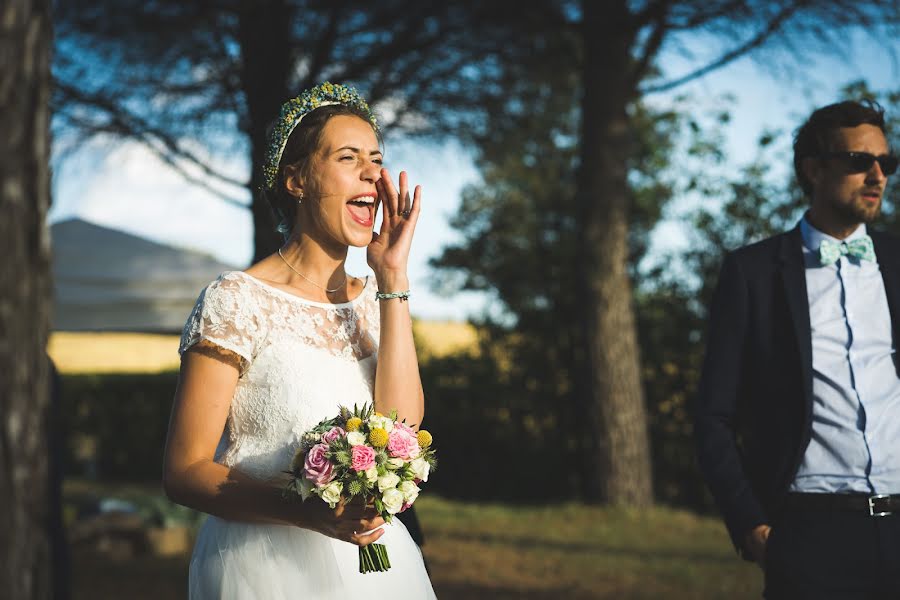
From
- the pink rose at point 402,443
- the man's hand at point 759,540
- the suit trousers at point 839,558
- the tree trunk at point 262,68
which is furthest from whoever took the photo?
the tree trunk at point 262,68

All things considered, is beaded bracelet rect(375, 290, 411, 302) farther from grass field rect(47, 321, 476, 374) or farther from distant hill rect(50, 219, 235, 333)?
grass field rect(47, 321, 476, 374)

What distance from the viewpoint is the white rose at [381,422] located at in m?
2.32

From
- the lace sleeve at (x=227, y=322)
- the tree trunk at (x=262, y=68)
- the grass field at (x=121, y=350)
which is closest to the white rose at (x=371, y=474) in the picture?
the lace sleeve at (x=227, y=322)

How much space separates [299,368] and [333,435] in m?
0.31

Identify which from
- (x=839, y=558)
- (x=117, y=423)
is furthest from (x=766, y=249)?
(x=117, y=423)

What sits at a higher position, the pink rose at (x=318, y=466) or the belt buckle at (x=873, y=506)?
the pink rose at (x=318, y=466)

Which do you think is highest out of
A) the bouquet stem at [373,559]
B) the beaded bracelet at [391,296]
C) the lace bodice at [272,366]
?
the beaded bracelet at [391,296]

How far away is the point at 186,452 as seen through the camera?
2359mm

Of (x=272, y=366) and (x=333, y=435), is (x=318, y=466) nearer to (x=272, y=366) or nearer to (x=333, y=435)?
(x=333, y=435)

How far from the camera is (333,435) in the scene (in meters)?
2.29

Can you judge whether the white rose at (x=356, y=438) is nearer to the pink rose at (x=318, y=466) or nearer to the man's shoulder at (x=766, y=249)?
the pink rose at (x=318, y=466)

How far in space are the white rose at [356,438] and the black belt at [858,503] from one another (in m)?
1.42

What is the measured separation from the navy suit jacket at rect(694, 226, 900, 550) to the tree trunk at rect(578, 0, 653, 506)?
5.86 metres

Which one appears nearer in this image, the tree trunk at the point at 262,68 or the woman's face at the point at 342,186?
the woman's face at the point at 342,186
